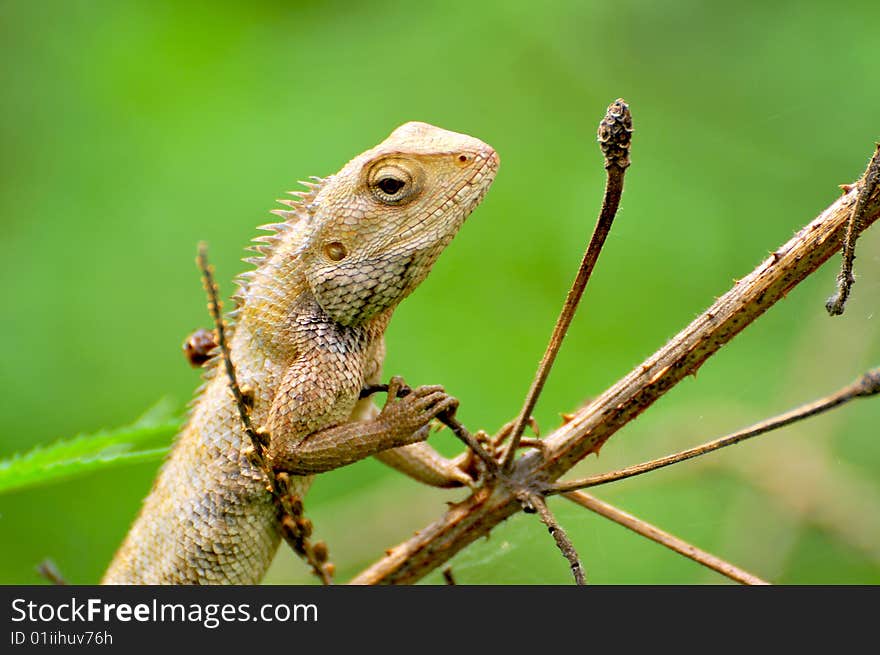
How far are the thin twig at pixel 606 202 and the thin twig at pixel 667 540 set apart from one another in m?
0.28

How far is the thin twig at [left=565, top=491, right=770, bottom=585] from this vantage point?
214 cm

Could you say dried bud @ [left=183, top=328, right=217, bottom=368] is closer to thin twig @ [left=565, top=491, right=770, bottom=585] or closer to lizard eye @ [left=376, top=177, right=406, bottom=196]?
lizard eye @ [left=376, top=177, right=406, bottom=196]

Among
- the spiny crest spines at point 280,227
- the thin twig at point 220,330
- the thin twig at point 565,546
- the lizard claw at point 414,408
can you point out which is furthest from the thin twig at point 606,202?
the spiny crest spines at point 280,227

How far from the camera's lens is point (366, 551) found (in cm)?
441

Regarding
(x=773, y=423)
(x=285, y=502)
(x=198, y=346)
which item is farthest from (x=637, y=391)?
(x=198, y=346)

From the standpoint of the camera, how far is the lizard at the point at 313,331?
2783mm

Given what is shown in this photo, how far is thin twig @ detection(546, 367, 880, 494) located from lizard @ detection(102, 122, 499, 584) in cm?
81

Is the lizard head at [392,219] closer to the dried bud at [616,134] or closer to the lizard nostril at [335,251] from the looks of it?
the lizard nostril at [335,251]

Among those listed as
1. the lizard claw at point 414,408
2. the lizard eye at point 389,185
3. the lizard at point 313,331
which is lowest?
→ the lizard claw at point 414,408

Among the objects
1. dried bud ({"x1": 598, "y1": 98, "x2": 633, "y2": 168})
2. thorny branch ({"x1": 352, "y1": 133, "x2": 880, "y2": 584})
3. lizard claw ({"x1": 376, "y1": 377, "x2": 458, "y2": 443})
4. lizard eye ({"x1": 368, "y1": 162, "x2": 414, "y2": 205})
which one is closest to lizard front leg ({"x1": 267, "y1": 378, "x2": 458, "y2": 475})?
lizard claw ({"x1": 376, "y1": 377, "x2": 458, "y2": 443})

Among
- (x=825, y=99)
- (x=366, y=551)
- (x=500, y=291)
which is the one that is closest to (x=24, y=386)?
(x=366, y=551)

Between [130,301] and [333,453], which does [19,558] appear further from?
[333,453]

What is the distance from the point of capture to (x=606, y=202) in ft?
5.95

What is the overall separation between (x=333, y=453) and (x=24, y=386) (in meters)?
3.13
